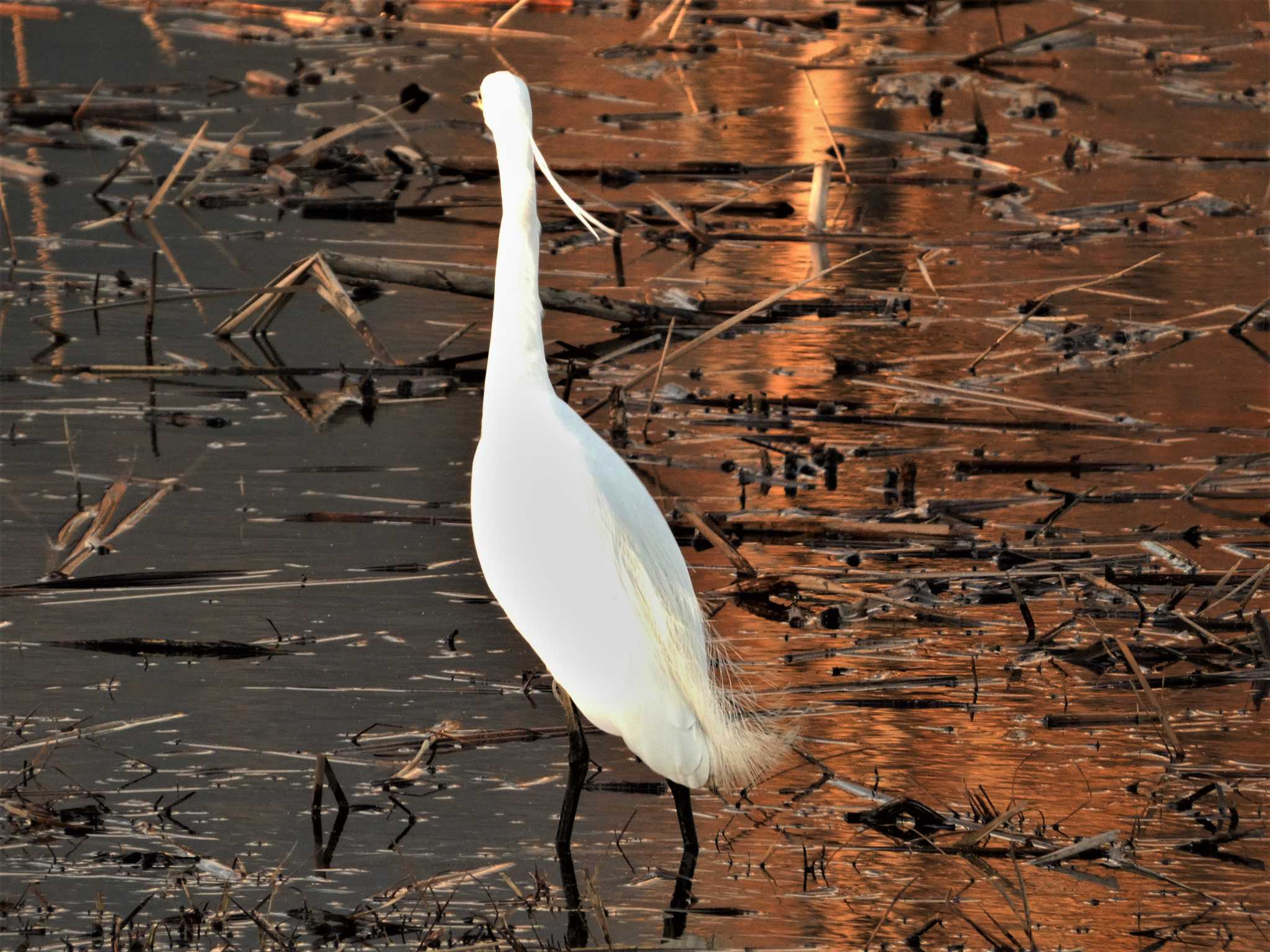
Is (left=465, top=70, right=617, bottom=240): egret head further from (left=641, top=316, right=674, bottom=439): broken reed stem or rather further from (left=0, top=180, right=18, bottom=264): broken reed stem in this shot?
(left=0, top=180, right=18, bottom=264): broken reed stem

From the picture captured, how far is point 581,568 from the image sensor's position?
169 inches

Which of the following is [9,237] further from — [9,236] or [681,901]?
[681,901]

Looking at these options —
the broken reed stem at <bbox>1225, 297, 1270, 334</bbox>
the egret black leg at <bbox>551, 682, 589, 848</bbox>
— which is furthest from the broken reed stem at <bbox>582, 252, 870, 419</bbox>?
the egret black leg at <bbox>551, 682, 589, 848</bbox>

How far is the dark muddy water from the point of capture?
427 cm

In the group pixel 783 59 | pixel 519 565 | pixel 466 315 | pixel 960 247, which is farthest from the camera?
pixel 783 59

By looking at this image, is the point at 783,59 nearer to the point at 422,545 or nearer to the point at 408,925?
the point at 422,545

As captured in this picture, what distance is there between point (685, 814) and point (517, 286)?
3.82 ft

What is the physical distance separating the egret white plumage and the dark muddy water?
0.27 metres

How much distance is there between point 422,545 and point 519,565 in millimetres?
2067

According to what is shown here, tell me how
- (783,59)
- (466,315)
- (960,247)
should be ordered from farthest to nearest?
(783,59) → (960,247) → (466,315)

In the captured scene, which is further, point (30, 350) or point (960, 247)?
point (960, 247)

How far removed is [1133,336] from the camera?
29.0ft

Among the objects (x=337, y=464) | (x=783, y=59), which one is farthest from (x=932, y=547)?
(x=783, y=59)

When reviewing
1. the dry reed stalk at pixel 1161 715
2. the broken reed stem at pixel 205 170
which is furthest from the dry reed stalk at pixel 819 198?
the dry reed stalk at pixel 1161 715
